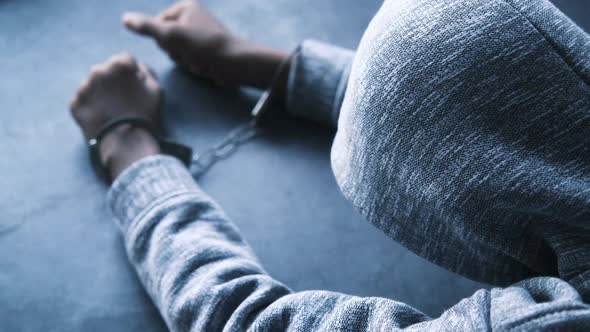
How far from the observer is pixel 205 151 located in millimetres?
835

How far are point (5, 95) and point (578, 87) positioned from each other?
2.53 feet

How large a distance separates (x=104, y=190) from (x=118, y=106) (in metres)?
0.12

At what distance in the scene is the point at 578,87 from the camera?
0.39 metres

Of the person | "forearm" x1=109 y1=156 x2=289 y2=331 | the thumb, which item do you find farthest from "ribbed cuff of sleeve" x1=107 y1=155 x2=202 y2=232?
the thumb

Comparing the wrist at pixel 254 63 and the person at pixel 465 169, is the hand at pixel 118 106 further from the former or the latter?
the person at pixel 465 169

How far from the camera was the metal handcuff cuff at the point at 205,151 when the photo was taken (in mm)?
797

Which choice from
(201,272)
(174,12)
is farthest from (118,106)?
(201,272)

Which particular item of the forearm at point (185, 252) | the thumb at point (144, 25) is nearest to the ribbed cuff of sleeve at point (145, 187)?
the forearm at point (185, 252)

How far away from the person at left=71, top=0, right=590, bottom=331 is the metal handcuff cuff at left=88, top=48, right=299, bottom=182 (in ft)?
0.78

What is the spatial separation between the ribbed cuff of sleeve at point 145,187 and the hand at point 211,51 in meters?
0.19

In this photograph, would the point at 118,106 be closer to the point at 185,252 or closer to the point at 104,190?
the point at 104,190

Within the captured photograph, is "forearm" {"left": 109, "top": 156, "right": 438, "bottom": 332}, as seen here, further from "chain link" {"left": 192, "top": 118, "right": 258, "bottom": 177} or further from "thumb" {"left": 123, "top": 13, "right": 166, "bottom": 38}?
"thumb" {"left": 123, "top": 13, "right": 166, "bottom": 38}

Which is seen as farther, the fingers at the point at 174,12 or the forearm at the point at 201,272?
the fingers at the point at 174,12

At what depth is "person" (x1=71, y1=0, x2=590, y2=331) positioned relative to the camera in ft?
1.30
